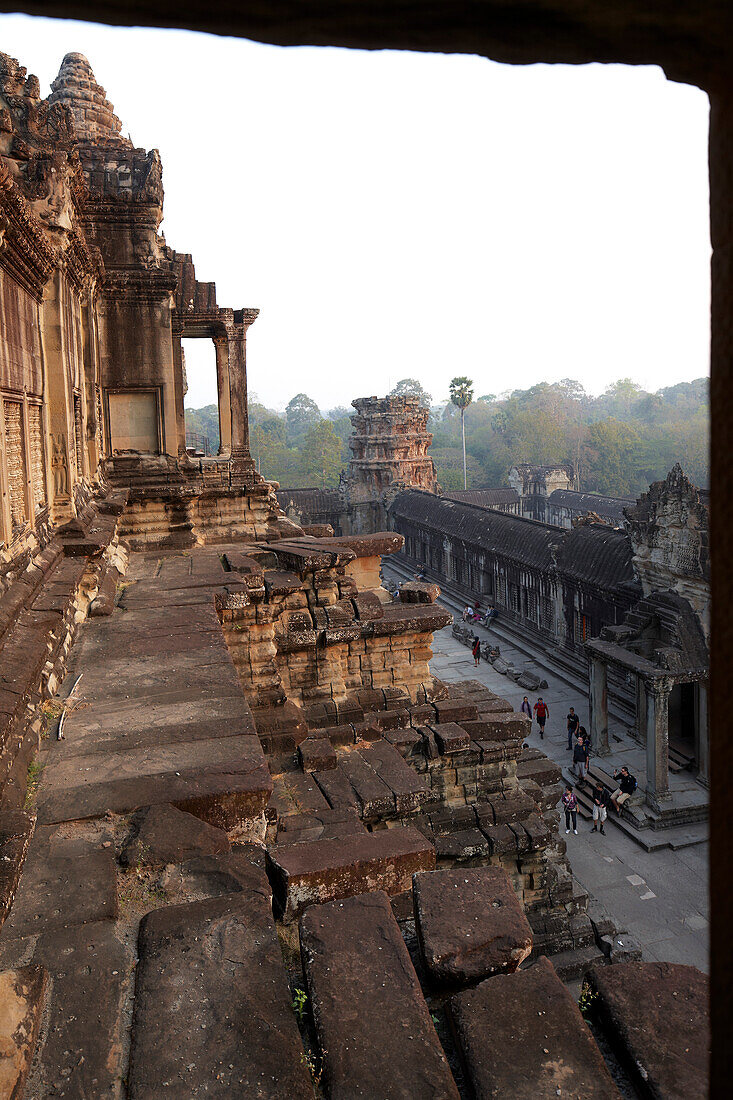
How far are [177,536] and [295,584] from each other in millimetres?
3460

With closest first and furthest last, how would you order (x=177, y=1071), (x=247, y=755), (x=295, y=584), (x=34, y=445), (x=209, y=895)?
(x=177, y=1071) < (x=209, y=895) < (x=247, y=755) < (x=34, y=445) < (x=295, y=584)

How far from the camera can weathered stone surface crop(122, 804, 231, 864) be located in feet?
10.3

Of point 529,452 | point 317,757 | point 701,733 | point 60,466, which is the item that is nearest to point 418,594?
point 317,757

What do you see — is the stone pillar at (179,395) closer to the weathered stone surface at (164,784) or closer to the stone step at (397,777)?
the stone step at (397,777)

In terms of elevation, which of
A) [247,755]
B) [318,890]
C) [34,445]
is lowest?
[318,890]

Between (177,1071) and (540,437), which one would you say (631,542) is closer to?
(177,1071)

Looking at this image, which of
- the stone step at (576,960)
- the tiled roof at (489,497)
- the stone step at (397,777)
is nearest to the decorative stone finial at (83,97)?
the stone step at (397,777)

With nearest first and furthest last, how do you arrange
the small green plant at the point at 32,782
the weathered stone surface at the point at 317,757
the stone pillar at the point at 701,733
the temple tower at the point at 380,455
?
the small green plant at the point at 32,782 < the weathered stone surface at the point at 317,757 < the stone pillar at the point at 701,733 < the temple tower at the point at 380,455

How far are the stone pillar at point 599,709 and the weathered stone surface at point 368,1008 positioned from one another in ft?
43.0

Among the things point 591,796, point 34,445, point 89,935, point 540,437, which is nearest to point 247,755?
point 89,935

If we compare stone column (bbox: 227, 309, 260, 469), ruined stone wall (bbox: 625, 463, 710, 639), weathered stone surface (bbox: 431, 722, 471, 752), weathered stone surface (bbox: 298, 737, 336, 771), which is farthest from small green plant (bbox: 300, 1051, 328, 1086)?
ruined stone wall (bbox: 625, 463, 710, 639)

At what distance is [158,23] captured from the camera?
3.70 ft

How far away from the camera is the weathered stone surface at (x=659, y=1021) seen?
2316mm

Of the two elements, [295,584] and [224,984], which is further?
[295,584]
